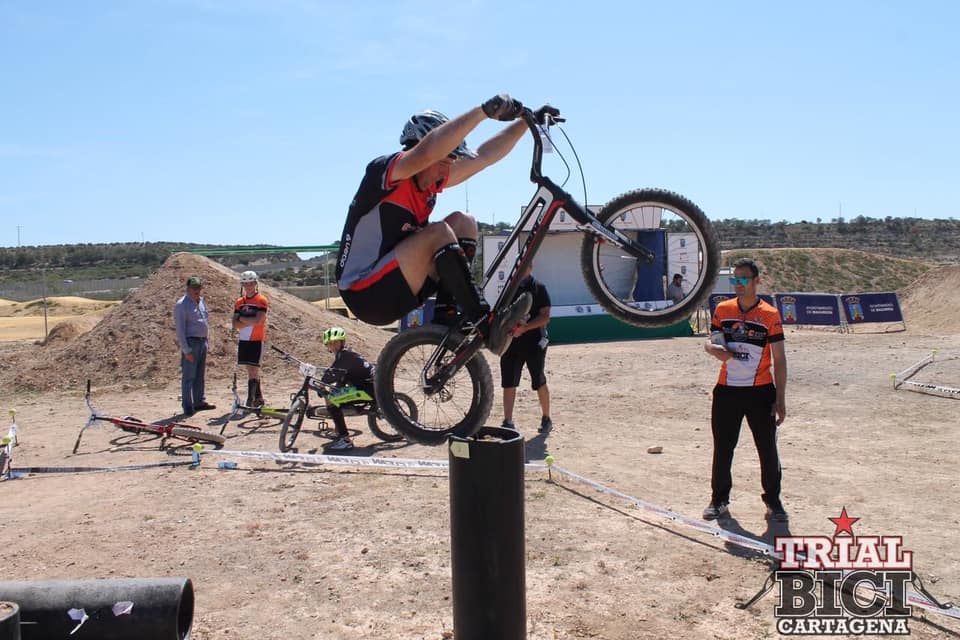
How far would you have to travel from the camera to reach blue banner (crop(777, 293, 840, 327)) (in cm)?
2538

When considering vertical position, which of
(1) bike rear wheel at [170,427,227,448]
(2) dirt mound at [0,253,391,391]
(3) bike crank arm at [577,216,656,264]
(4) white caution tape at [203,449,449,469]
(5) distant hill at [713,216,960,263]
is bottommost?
(4) white caution tape at [203,449,449,469]

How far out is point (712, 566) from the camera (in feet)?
20.8

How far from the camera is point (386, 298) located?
4.35 meters

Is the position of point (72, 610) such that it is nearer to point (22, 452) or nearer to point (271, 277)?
point (22, 452)

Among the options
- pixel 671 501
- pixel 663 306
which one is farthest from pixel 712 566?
pixel 663 306

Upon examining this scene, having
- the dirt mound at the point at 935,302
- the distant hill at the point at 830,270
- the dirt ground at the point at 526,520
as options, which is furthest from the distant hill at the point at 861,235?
the dirt ground at the point at 526,520

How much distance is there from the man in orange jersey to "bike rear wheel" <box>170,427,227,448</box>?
1939mm

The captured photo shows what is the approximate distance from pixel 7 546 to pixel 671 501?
6455mm

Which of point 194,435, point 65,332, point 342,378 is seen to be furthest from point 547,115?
point 65,332

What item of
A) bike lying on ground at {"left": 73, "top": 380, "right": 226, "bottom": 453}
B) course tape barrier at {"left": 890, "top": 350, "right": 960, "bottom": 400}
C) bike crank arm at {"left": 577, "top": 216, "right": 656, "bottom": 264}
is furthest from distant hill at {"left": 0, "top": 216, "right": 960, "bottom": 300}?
bike crank arm at {"left": 577, "top": 216, "right": 656, "bottom": 264}

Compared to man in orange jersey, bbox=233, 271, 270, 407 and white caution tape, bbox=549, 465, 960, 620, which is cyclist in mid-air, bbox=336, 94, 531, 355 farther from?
man in orange jersey, bbox=233, 271, 270, 407

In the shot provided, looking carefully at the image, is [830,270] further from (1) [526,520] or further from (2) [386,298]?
(2) [386,298]

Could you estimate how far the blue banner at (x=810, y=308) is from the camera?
25375 mm

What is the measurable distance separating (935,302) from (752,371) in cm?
2803
